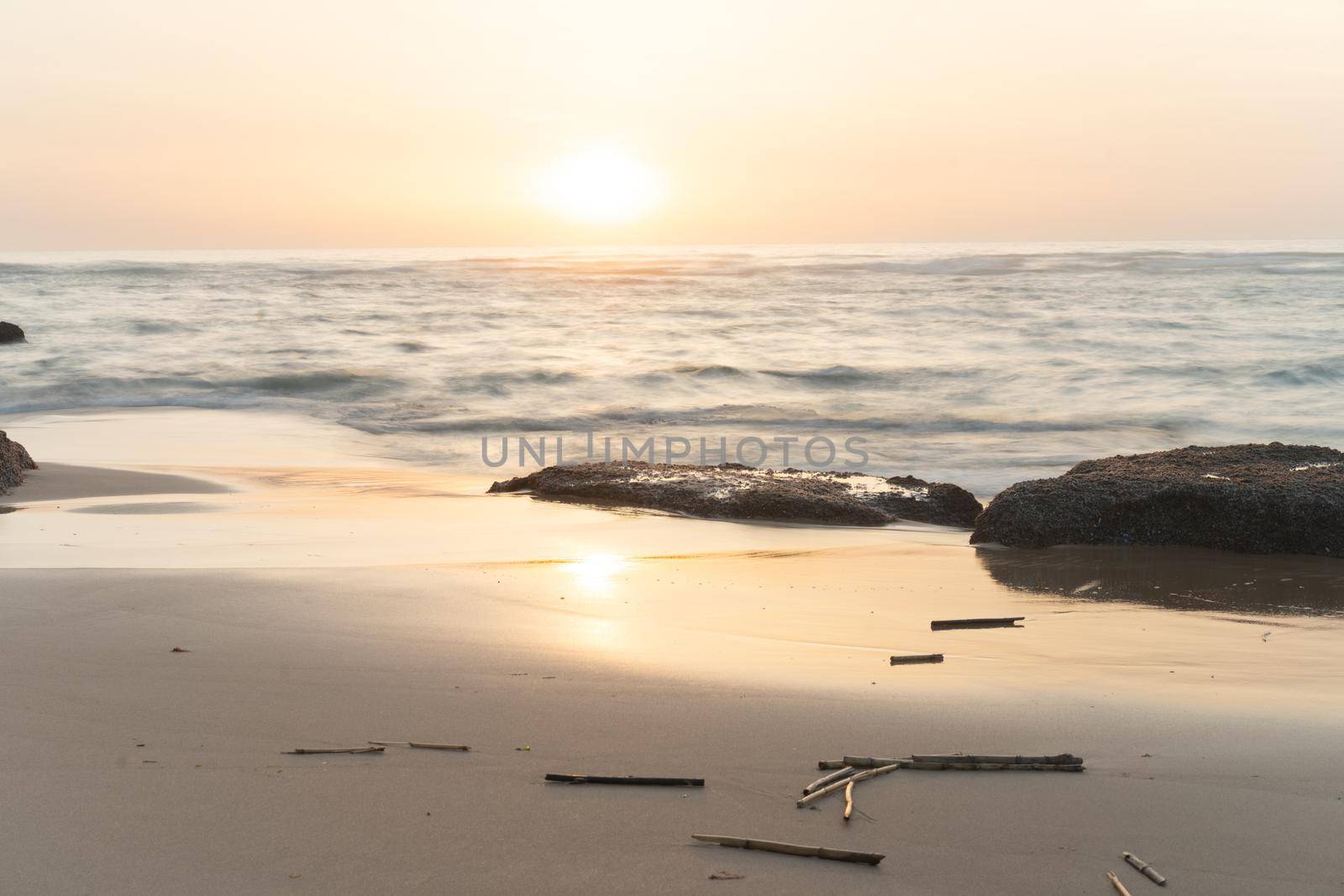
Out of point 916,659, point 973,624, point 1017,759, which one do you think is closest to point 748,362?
point 973,624

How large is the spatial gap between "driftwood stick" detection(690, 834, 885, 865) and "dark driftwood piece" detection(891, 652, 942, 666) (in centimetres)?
140

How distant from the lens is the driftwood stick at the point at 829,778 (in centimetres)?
247

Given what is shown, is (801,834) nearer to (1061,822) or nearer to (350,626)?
(1061,822)

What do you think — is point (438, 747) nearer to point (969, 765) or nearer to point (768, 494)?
point (969, 765)

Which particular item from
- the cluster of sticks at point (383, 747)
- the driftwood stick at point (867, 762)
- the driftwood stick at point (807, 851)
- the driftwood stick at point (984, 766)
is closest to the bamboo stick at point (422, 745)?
the cluster of sticks at point (383, 747)

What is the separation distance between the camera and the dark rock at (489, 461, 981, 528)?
698cm

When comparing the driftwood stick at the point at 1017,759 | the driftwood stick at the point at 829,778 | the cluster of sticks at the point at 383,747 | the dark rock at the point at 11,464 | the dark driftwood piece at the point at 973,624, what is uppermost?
the dark rock at the point at 11,464

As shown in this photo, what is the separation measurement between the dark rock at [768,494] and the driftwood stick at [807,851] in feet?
15.5

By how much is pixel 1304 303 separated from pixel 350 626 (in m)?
26.9

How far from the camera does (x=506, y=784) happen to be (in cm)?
251

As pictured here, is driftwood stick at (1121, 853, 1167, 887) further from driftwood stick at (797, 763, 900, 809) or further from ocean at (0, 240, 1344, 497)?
ocean at (0, 240, 1344, 497)

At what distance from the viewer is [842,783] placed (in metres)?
2.52

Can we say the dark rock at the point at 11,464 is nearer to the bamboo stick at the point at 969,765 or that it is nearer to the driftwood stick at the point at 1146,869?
the bamboo stick at the point at 969,765

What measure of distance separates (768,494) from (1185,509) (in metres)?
2.42
